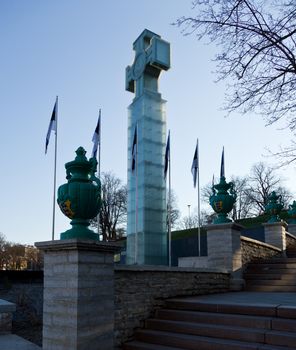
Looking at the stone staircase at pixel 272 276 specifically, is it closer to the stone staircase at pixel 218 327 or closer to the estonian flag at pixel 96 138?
the stone staircase at pixel 218 327

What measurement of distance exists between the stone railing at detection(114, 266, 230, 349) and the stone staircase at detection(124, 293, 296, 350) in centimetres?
22

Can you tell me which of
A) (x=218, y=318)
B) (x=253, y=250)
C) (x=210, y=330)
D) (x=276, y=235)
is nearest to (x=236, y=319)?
(x=218, y=318)

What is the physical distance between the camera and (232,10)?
295 inches

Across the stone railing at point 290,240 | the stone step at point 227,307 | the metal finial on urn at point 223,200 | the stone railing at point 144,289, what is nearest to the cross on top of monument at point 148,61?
the stone railing at point 290,240

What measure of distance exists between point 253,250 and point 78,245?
841cm

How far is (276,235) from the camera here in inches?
623

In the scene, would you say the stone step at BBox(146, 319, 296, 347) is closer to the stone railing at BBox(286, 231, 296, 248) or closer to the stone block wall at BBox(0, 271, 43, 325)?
the stone railing at BBox(286, 231, 296, 248)

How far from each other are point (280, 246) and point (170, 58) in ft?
75.3

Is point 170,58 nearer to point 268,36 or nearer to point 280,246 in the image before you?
point 280,246

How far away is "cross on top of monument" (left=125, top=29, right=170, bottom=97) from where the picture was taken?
33.5 metres

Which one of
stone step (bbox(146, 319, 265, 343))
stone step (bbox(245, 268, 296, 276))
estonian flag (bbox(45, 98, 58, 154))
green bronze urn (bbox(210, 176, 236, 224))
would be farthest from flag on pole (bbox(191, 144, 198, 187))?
stone step (bbox(146, 319, 265, 343))

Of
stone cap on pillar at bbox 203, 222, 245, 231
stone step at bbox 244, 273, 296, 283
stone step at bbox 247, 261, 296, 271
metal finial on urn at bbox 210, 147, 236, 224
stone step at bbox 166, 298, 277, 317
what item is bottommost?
stone step at bbox 166, 298, 277, 317

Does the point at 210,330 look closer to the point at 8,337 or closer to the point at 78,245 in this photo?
the point at 78,245

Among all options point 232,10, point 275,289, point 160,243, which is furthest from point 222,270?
point 160,243
